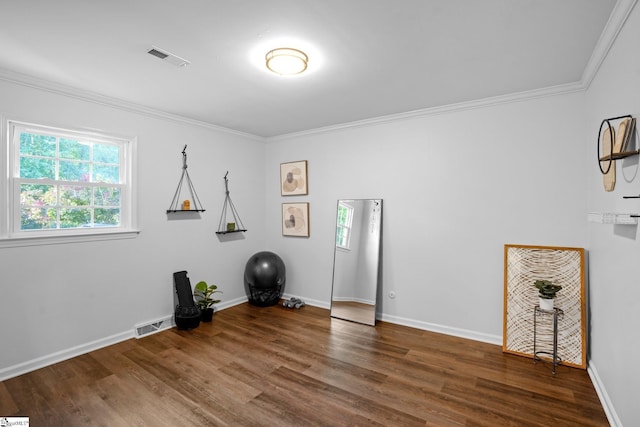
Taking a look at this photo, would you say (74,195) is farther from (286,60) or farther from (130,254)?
(286,60)

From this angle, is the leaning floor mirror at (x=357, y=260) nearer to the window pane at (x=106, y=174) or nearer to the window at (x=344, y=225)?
the window at (x=344, y=225)

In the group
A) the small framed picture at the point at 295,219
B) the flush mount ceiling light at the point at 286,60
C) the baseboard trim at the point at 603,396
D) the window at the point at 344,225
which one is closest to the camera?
the baseboard trim at the point at 603,396

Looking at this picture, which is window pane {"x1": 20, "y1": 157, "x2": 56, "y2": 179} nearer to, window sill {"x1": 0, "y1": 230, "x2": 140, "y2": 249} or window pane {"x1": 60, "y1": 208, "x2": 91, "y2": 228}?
window pane {"x1": 60, "y1": 208, "x2": 91, "y2": 228}

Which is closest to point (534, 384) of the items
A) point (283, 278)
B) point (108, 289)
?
point (283, 278)

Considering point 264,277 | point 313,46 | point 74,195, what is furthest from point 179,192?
point 313,46

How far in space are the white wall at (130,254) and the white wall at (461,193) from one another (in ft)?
4.59

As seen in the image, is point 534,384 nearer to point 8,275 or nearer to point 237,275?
point 237,275

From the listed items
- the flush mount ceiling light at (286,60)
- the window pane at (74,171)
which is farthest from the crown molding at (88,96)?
the flush mount ceiling light at (286,60)

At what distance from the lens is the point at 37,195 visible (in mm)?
2967

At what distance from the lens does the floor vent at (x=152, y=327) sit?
141 inches

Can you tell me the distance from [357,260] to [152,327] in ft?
8.63

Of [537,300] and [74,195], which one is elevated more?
[74,195]

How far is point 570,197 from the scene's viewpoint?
117 inches

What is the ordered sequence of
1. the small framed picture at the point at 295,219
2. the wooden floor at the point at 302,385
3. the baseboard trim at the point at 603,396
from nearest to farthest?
the baseboard trim at the point at 603,396 → the wooden floor at the point at 302,385 → the small framed picture at the point at 295,219
